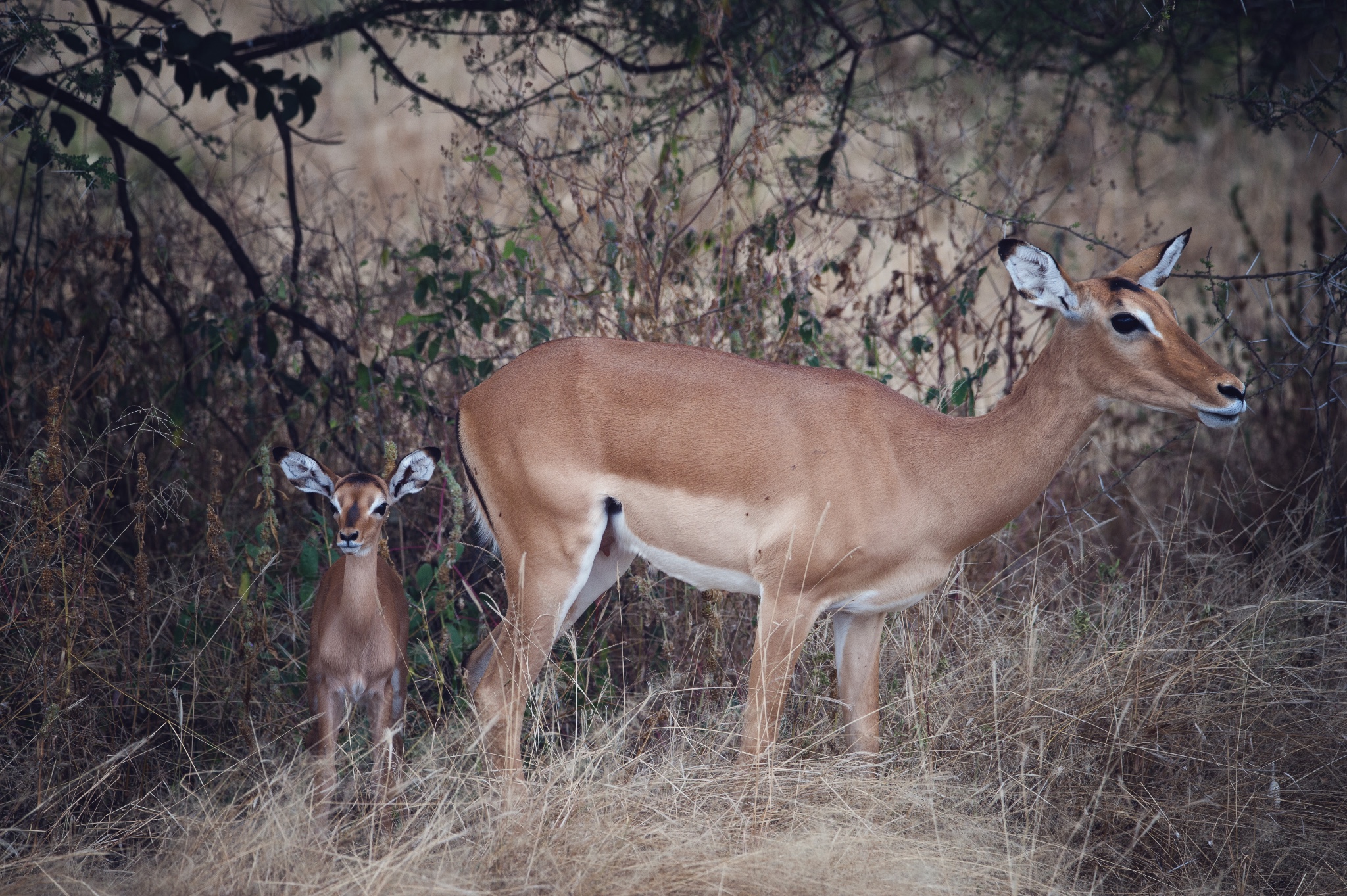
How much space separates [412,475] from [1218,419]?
8.61 ft

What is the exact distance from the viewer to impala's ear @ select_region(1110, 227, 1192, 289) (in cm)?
426

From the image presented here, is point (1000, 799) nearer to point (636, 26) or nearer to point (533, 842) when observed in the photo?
point (533, 842)

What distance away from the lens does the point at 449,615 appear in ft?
16.3

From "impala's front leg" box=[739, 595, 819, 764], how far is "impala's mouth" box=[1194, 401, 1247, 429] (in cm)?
133

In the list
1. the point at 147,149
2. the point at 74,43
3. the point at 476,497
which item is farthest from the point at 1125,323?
the point at 74,43

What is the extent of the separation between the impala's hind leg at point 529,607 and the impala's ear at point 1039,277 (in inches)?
62.5

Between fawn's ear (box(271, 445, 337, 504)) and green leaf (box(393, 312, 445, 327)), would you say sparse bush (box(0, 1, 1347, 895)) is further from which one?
fawn's ear (box(271, 445, 337, 504))

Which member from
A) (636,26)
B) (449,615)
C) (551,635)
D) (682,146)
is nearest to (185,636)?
(449,615)

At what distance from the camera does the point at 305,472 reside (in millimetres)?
4254

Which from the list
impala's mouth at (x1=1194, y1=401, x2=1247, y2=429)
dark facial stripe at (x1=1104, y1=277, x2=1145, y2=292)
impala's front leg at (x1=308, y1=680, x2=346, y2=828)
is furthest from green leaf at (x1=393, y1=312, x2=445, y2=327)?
impala's mouth at (x1=1194, y1=401, x2=1247, y2=429)

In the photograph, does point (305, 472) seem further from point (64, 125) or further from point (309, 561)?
point (64, 125)

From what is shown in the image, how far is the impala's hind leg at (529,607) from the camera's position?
4168mm

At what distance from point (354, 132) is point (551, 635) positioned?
10.4 metres

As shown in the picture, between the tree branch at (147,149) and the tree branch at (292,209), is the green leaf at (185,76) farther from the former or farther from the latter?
the tree branch at (292,209)
